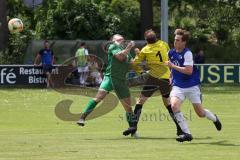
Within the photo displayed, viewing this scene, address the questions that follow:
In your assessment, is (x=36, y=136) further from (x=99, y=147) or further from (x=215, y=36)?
(x=215, y=36)

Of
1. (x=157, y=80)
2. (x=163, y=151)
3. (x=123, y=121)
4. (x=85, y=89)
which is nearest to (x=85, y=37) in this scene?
(x=85, y=89)

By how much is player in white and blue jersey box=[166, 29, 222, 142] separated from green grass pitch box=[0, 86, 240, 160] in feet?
1.58

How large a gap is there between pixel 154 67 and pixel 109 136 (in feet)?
5.41

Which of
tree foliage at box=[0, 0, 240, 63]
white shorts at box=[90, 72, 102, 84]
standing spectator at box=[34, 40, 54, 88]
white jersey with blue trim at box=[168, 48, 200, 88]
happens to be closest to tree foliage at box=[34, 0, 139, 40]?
tree foliage at box=[0, 0, 240, 63]

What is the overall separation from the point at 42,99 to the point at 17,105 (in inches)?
105

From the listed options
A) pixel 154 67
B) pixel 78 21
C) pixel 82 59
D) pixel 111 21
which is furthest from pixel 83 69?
pixel 154 67

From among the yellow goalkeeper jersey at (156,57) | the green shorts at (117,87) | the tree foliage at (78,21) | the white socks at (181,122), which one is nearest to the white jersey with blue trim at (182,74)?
the white socks at (181,122)

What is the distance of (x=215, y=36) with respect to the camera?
5356cm

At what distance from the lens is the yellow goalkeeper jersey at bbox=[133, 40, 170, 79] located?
15859 mm

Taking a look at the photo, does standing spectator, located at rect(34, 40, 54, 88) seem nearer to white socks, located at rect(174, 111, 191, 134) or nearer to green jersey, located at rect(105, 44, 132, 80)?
green jersey, located at rect(105, 44, 132, 80)

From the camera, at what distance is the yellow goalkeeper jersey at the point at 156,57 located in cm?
1586

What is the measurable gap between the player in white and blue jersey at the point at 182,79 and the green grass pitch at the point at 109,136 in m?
0.48

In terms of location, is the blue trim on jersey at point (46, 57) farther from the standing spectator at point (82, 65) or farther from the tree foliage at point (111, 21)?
the tree foliage at point (111, 21)

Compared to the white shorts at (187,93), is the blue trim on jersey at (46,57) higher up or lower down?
lower down
